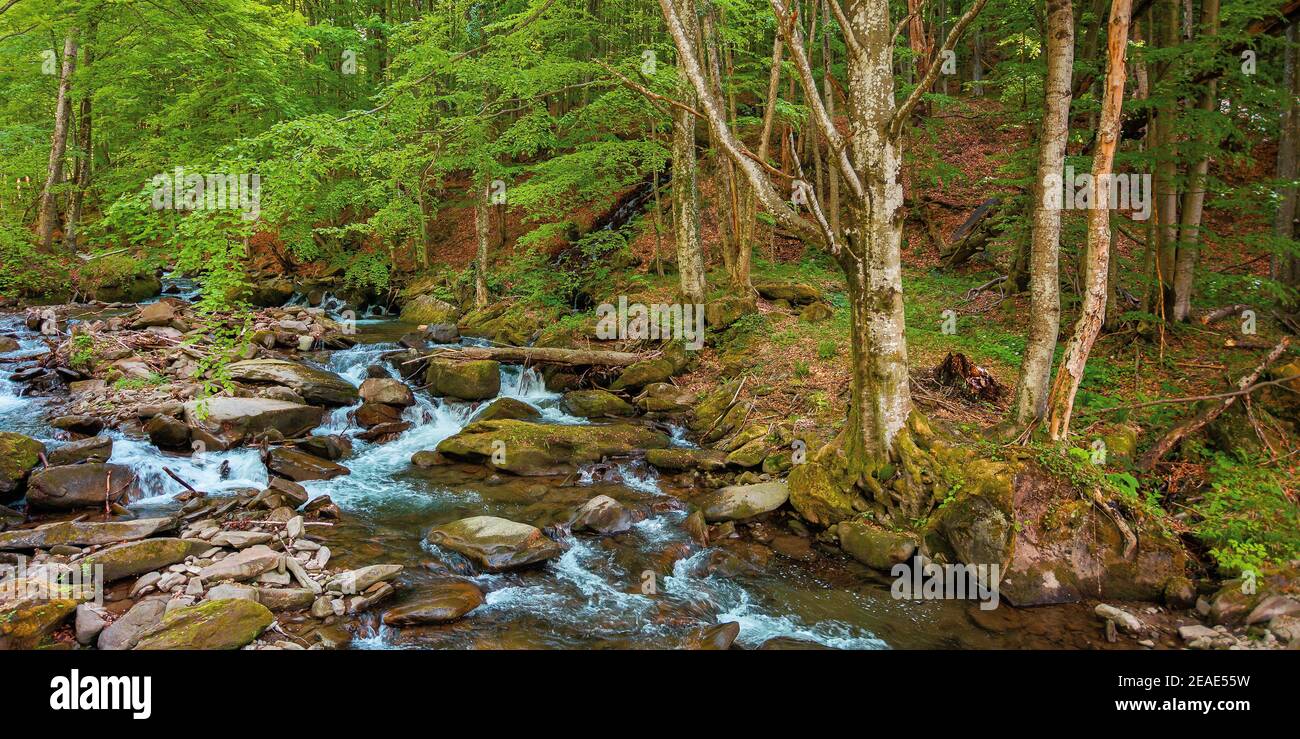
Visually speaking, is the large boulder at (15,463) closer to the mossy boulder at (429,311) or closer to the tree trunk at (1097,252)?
the mossy boulder at (429,311)

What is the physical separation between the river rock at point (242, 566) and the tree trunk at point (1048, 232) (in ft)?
26.9

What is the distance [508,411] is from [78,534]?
6.10 metres

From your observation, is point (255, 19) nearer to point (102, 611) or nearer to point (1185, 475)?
point (102, 611)

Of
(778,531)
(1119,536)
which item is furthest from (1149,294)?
(778,531)

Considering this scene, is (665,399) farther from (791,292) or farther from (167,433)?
(167,433)

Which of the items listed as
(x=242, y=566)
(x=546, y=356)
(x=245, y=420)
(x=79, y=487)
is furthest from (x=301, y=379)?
(x=242, y=566)

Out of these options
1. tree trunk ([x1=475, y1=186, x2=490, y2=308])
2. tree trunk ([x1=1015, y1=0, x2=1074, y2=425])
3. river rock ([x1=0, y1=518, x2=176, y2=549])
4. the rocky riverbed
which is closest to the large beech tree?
the rocky riverbed

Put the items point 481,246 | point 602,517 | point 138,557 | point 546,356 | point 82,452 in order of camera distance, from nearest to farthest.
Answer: point 138,557, point 602,517, point 82,452, point 546,356, point 481,246

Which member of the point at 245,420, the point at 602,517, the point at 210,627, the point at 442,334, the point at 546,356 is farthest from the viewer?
the point at 442,334

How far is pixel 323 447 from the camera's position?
31.5 feet

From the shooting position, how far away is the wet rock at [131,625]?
4.75 metres

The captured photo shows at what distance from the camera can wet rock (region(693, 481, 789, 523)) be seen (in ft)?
25.2

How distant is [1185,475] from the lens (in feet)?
21.5

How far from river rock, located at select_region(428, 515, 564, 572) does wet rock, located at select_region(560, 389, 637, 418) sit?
170 inches
